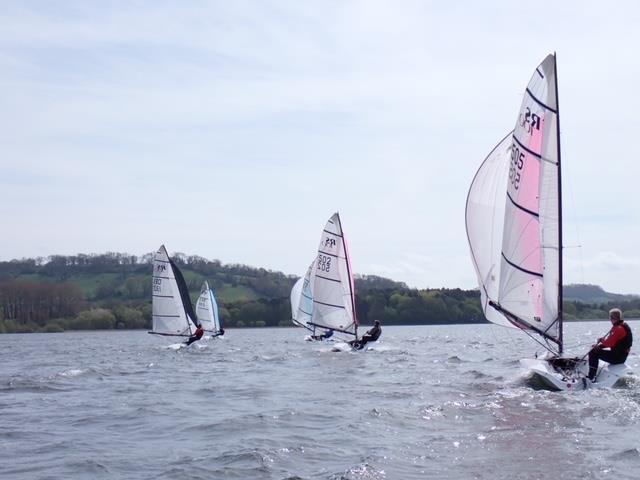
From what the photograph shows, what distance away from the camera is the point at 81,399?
1695cm

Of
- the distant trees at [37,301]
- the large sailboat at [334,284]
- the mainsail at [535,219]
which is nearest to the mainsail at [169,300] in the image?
the large sailboat at [334,284]

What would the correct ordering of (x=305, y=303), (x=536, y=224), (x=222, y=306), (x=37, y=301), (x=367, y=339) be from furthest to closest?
(x=222, y=306)
(x=37, y=301)
(x=305, y=303)
(x=367, y=339)
(x=536, y=224)

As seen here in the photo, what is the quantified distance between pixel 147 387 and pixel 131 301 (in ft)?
273

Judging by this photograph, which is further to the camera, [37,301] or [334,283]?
[37,301]

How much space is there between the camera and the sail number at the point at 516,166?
54.1ft

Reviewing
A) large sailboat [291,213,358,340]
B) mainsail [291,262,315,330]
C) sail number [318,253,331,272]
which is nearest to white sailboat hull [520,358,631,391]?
large sailboat [291,213,358,340]

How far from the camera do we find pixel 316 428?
12.6m

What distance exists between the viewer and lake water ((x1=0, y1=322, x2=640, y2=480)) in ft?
31.9

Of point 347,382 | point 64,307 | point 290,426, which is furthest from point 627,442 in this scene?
point 64,307

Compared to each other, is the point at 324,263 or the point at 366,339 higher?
the point at 324,263

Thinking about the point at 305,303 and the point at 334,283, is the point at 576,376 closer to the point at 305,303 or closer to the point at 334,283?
the point at 334,283

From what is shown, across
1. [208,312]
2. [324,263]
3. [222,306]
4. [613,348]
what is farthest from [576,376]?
[222,306]

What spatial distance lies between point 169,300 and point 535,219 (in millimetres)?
24709

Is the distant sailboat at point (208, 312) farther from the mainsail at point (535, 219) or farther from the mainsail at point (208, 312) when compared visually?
the mainsail at point (535, 219)
